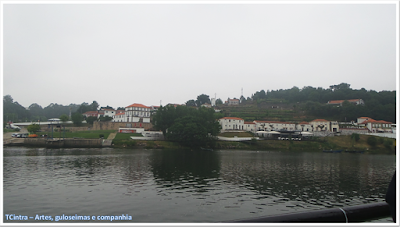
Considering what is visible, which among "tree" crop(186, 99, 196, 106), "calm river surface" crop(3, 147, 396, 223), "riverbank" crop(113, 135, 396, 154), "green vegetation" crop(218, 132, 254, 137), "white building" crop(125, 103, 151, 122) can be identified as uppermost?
"tree" crop(186, 99, 196, 106)

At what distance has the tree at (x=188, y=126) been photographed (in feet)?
210

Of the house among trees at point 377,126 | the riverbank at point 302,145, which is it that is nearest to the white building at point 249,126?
the riverbank at point 302,145

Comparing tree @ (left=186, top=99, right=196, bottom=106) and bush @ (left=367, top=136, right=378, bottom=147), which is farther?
tree @ (left=186, top=99, right=196, bottom=106)

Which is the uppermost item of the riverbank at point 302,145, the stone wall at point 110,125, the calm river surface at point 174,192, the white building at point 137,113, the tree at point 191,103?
the tree at point 191,103

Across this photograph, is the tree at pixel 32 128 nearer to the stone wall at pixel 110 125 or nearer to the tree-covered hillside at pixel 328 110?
the stone wall at pixel 110 125

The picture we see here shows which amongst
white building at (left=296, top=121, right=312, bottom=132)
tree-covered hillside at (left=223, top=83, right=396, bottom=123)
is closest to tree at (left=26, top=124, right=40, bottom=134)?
tree-covered hillside at (left=223, top=83, right=396, bottom=123)

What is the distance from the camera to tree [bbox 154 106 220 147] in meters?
64.0

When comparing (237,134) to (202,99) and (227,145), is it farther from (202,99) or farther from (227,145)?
(202,99)

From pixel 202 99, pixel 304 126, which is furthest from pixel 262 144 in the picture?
pixel 202 99

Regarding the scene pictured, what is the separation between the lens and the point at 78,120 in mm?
86750

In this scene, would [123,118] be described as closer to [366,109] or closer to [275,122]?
[275,122]

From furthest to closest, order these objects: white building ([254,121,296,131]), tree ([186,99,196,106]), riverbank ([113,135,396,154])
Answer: tree ([186,99,196,106]) → white building ([254,121,296,131]) → riverbank ([113,135,396,154])

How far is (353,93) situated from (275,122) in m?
67.2

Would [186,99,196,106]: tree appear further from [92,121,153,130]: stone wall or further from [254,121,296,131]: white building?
[92,121,153,130]: stone wall
